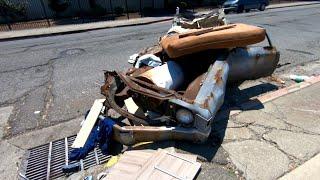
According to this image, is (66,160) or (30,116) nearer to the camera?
(66,160)

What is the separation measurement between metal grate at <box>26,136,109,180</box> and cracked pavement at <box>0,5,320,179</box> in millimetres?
202

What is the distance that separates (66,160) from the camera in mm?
3850

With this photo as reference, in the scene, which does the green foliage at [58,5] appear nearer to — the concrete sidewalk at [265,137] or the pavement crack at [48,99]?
the pavement crack at [48,99]

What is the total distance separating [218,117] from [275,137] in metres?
0.93

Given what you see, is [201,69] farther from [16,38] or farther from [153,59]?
[16,38]

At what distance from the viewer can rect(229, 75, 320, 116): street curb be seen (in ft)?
16.2

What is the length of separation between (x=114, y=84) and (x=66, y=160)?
122cm

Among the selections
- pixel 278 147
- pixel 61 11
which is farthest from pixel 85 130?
pixel 61 11

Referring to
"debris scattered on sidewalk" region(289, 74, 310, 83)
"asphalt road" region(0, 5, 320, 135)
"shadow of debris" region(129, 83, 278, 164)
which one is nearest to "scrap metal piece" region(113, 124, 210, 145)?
"shadow of debris" region(129, 83, 278, 164)

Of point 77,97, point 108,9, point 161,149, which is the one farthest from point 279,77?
point 108,9

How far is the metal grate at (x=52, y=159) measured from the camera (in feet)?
12.0

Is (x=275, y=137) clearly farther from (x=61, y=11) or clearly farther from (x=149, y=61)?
(x=61, y=11)

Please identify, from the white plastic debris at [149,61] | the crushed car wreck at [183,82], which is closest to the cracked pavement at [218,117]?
the crushed car wreck at [183,82]

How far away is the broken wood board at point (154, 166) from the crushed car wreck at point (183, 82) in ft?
0.77
